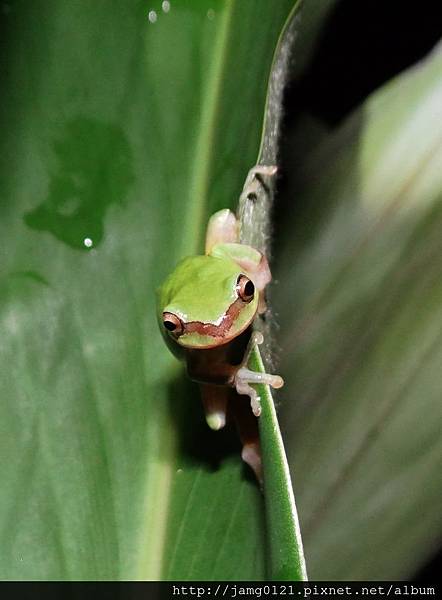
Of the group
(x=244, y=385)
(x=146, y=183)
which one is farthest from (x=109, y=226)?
(x=244, y=385)

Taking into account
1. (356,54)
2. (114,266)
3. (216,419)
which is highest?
(356,54)

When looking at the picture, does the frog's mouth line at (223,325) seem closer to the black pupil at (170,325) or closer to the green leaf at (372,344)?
the black pupil at (170,325)

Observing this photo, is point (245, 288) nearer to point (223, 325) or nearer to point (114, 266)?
point (223, 325)

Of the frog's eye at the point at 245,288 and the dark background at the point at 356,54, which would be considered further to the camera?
the dark background at the point at 356,54

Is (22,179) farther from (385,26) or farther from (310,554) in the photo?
(385,26)

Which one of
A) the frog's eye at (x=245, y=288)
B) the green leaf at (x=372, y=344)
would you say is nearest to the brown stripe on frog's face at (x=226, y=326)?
the frog's eye at (x=245, y=288)

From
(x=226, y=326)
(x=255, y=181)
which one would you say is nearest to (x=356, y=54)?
(x=255, y=181)
